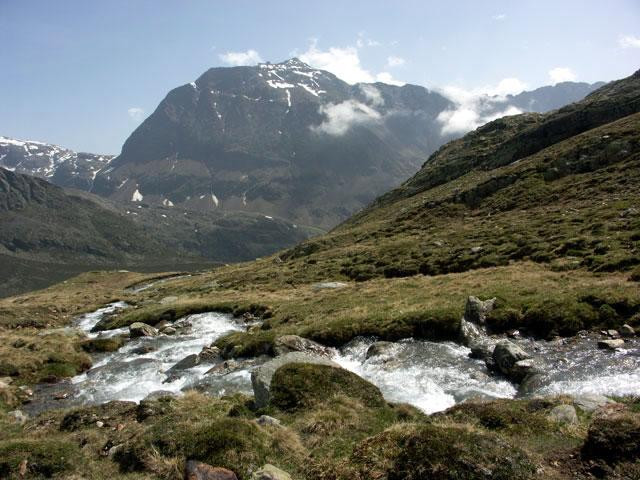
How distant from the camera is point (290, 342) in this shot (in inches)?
1166

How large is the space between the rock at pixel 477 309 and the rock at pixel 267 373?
11.9 metres

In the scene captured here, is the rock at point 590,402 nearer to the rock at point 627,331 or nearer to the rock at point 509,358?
the rock at point 509,358

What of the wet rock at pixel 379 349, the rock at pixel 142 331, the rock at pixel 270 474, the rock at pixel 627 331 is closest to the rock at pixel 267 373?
the rock at pixel 270 474

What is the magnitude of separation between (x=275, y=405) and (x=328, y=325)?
1530 centimetres

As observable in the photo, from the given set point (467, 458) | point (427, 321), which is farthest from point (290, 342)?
point (467, 458)

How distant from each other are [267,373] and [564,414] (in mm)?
11144

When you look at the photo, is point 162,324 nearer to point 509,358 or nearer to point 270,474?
point 509,358

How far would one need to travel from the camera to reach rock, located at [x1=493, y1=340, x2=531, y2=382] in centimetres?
2092

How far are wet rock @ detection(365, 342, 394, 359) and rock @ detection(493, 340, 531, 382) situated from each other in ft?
21.2

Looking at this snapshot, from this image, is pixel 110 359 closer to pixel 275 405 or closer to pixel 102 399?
pixel 102 399

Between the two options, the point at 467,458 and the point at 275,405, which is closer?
the point at 467,458

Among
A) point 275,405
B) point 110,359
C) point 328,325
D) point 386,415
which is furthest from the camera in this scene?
point 110,359

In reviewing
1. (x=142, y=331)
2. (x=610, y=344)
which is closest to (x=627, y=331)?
(x=610, y=344)

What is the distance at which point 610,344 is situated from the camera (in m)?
21.9
